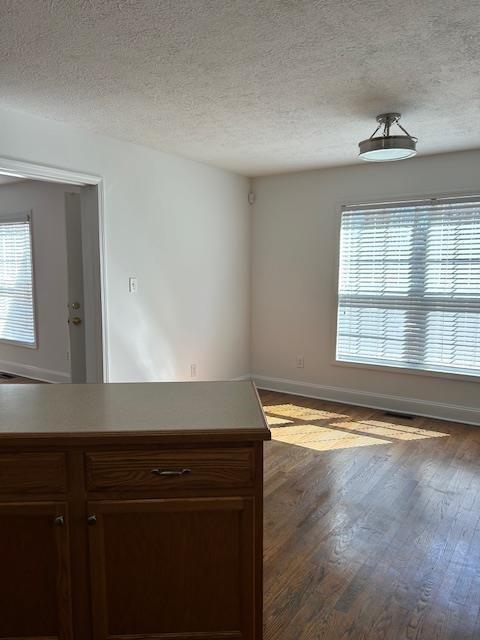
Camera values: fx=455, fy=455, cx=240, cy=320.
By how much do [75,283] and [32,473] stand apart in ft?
8.19

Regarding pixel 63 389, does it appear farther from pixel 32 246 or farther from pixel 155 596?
pixel 32 246

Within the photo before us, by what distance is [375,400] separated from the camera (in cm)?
463

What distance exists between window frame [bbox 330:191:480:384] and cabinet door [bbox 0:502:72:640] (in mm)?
3713

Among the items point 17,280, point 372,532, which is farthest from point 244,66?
point 17,280

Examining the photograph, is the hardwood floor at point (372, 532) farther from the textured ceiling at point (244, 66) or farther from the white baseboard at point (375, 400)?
the textured ceiling at point (244, 66)

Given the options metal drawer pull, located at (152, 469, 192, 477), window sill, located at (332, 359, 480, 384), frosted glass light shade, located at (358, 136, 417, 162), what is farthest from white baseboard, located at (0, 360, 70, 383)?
metal drawer pull, located at (152, 469, 192, 477)

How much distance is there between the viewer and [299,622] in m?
1.80

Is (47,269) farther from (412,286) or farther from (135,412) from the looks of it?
(135,412)

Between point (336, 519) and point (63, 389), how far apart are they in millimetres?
1678

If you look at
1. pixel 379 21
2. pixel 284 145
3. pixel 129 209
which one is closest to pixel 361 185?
pixel 284 145

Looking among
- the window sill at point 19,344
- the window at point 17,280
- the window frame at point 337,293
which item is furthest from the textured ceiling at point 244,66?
the window sill at point 19,344

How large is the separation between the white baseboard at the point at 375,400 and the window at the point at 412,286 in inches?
13.4

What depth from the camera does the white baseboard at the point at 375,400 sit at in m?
4.18

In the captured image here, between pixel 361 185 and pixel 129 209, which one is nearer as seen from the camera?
pixel 129 209
